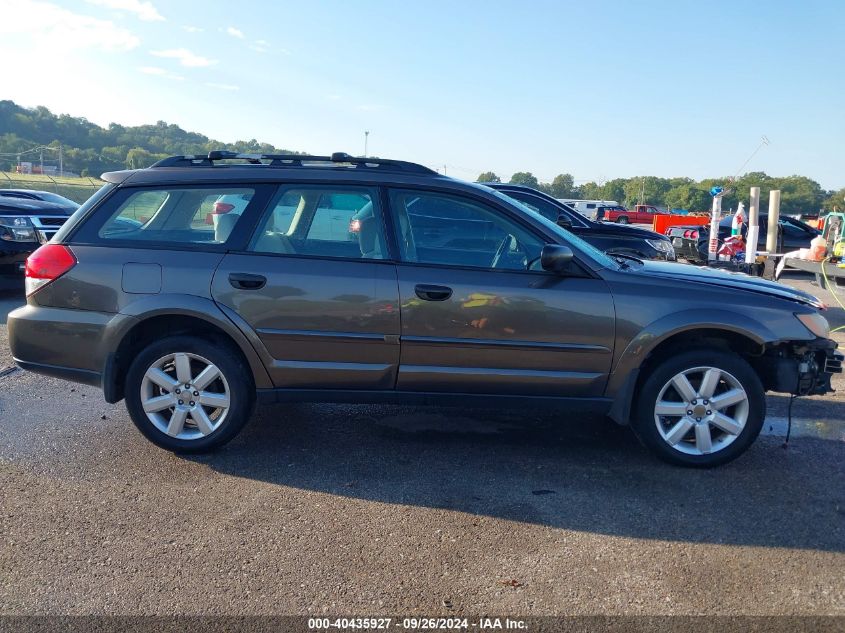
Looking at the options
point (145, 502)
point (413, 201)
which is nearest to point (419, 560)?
point (145, 502)

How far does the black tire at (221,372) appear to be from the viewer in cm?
439

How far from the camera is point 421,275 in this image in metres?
4.33

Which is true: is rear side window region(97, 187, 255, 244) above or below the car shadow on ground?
above

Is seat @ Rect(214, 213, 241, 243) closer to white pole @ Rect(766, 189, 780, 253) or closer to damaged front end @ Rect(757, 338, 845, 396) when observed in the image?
damaged front end @ Rect(757, 338, 845, 396)

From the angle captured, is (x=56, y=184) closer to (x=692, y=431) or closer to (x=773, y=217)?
(x=773, y=217)

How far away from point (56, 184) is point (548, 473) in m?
31.0

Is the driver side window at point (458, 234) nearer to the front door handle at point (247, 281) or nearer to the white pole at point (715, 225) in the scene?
the front door handle at point (247, 281)

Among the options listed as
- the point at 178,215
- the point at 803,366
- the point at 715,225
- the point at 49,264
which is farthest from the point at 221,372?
the point at 715,225

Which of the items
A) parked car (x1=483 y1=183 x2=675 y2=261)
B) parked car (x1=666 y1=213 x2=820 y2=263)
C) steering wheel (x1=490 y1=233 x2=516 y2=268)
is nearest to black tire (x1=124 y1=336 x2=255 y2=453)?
steering wheel (x1=490 y1=233 x2=516 y2=268)

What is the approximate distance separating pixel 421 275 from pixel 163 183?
5.89 ft

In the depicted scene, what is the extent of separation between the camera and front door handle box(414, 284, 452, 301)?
428 centimetres

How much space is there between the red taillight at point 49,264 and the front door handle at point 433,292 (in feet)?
7.06

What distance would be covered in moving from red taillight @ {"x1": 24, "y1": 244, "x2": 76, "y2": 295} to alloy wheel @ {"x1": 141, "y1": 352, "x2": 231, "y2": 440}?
0.82 meters

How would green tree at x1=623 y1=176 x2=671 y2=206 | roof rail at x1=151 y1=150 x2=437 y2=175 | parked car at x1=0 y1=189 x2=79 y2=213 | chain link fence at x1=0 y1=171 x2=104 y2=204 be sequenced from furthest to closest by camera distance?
green tree at x1=623 y1=176 x2=671 y2=206
chain link fence at x1=0 y1=171 x2=104 y2=204
parked car at x1=0 y1=189 x2=79 y2=213
roof rail at x1=151 y1=150 x2=437 y2=175
